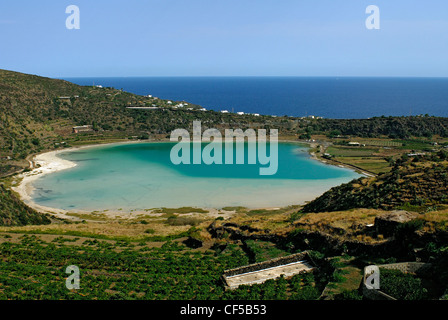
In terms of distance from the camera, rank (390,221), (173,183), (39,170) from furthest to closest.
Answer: (39,170), (173,183), (390,221)

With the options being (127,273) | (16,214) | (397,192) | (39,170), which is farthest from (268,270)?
(39,170)

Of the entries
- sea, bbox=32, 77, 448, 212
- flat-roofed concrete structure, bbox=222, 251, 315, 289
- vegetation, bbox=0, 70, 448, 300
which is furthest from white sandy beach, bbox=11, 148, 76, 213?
flat-roofed concrete structure, bbox=222, 251, 315, 289

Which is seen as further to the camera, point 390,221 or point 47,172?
point 47,172

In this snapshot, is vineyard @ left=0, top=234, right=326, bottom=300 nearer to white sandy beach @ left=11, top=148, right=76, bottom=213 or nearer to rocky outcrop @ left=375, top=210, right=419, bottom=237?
rocky outcrop @ left=375, top=210, right=419, bottom=237

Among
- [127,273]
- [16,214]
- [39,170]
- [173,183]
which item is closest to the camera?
[127,273]

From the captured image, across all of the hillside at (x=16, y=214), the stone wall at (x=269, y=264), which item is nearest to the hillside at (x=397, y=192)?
the stone wall at (x=269, y=264)

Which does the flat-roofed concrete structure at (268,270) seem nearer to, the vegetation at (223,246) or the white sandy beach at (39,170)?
the vegetation at (223,246)

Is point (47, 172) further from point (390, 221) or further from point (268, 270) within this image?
point (390, 221)
